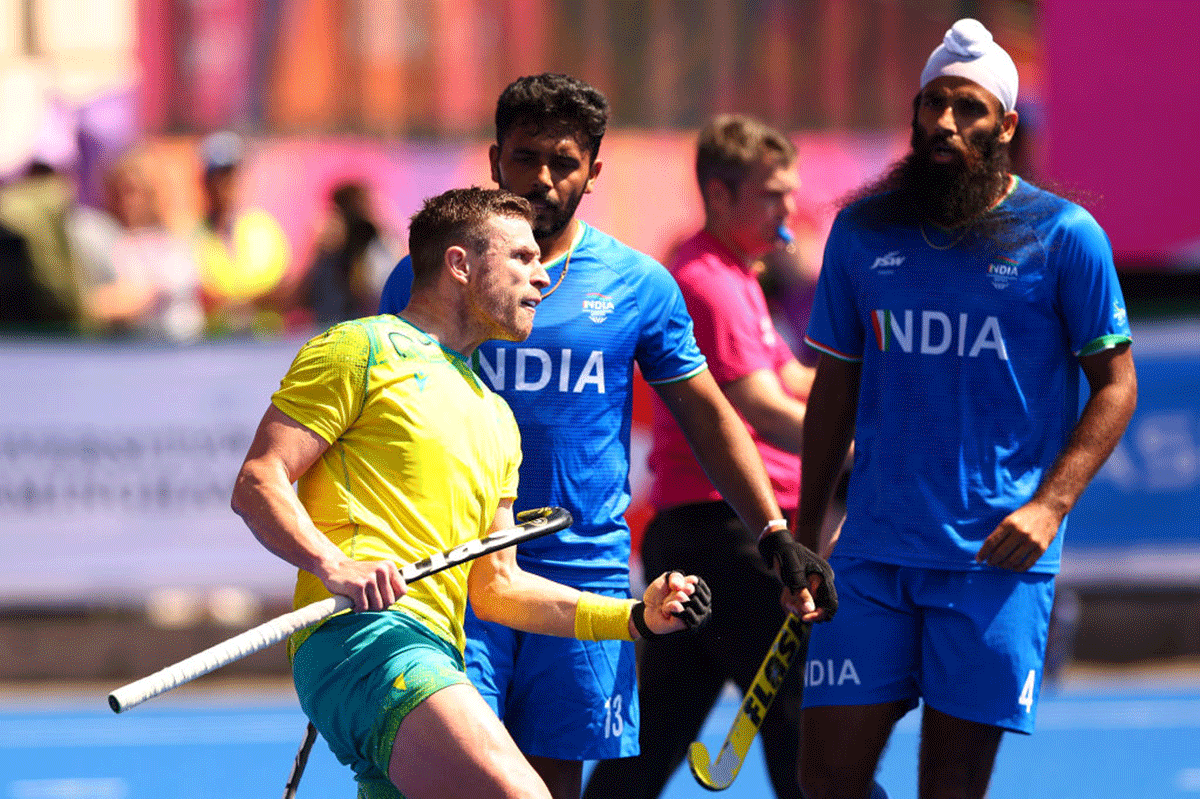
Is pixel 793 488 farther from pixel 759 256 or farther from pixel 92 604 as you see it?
pixel 92 604

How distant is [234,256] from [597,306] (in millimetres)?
7534

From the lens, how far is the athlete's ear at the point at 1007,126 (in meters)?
4.88

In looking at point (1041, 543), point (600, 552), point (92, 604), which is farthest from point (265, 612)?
point (1041, 543)

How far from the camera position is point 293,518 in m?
3.85

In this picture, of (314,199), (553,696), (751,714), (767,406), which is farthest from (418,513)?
(314,199)

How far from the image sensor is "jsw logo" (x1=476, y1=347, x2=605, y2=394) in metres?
4.82

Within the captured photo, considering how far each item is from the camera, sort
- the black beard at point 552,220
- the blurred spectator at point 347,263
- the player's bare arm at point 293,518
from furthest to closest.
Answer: the blurred spectator at point 347,263
the black beard at point 552,220
the player's bare arm at point 293,518

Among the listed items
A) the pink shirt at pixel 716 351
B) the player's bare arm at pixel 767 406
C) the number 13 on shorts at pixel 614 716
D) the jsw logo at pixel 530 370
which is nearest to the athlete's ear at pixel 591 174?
the jsw logo at pixel 530 370

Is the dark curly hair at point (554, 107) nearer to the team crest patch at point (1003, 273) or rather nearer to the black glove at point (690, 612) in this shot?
the team crest patch at point (1003, 273)

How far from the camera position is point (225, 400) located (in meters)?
10.3

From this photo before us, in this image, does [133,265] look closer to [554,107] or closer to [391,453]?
[554,107]

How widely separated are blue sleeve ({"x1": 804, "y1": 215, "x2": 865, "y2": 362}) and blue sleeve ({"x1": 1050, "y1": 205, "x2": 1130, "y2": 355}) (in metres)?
0.54

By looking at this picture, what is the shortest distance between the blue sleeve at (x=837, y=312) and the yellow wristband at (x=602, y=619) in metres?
1.02

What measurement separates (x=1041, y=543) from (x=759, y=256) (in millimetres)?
1879
